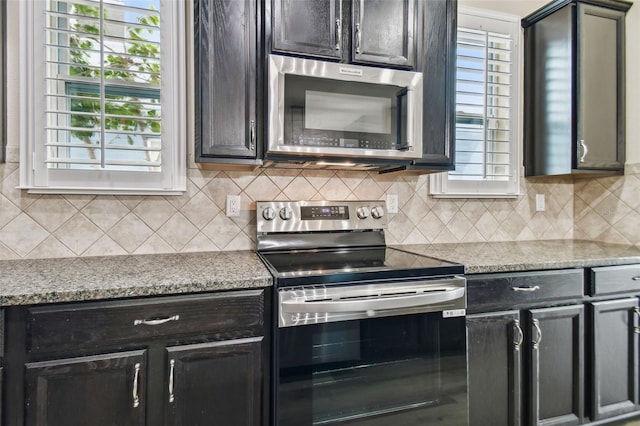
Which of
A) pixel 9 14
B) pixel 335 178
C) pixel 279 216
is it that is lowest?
pixel 279 216

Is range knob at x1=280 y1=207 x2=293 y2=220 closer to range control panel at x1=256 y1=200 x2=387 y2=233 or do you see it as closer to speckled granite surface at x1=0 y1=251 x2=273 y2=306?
range control panel at x1=256 y1=200 x2=387 y2=233

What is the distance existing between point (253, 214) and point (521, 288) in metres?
1.38

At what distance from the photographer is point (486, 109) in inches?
Result: 96.0

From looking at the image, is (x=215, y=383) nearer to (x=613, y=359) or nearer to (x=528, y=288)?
(x=528, y=288)

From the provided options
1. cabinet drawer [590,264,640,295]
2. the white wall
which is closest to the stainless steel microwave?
cabinet drawer [590,264,640,295]

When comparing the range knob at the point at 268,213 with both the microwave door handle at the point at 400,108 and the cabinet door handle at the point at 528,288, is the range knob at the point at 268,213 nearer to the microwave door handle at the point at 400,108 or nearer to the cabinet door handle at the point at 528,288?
the microwave door handle at the point at 400,108

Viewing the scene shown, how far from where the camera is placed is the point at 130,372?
123 centimetres

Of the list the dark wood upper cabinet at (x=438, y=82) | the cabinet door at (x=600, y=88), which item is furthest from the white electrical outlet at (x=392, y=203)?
the cabinet door at (x=600, y=88)

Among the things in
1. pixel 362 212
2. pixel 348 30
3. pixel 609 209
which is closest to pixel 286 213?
pixel 362 212

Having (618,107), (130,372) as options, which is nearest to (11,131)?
(130,372)

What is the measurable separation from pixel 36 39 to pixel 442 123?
6.51 feet

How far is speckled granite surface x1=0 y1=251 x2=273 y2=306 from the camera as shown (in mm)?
1167

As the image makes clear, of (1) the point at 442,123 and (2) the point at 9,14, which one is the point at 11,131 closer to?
(2) the point at 9,14

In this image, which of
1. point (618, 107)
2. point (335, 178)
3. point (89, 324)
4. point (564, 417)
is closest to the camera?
point (89, 324)
